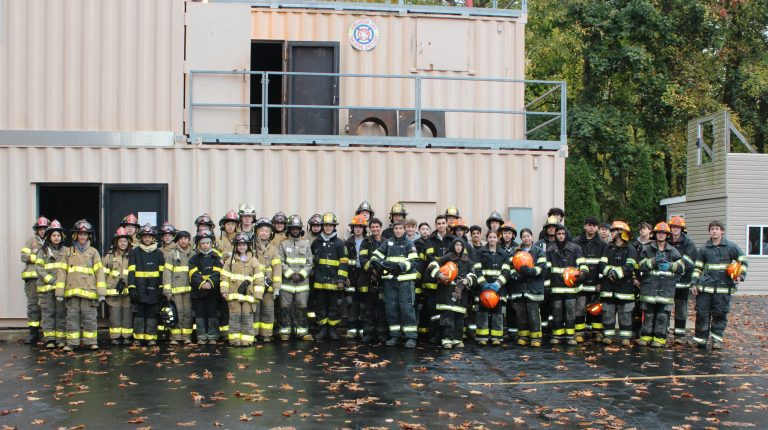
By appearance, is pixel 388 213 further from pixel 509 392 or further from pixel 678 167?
pixel 678 167

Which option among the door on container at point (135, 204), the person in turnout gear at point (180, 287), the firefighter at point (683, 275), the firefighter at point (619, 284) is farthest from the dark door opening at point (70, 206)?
the firefighter at point (683, 275)

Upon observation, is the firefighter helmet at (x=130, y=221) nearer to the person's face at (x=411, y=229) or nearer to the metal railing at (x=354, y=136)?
the metal railing at (x=354, y=136)

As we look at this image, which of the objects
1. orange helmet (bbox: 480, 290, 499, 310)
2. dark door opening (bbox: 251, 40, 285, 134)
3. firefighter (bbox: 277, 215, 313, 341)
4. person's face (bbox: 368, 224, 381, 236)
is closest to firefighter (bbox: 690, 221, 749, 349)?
orange helmet (bbox: 480, 290, 499, 310)

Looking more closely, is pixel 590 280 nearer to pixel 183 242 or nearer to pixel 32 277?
pixel 183 242

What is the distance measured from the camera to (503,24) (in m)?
17.1

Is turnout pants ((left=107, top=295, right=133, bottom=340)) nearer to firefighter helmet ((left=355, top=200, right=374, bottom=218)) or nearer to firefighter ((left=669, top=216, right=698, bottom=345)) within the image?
firefighter helmet ((left=355, top=200, right=374, bottom=218))

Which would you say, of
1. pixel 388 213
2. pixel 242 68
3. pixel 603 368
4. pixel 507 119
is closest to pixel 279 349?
pixel 388 213

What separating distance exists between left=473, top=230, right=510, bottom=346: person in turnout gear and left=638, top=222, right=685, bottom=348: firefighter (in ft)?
7.29

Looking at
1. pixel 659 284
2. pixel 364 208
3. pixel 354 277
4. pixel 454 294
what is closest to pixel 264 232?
pixel 354 277

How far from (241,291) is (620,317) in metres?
6.07

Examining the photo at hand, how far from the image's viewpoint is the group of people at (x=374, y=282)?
13.2 metres

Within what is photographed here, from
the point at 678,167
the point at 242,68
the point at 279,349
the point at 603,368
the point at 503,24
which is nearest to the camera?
the point at 603,368

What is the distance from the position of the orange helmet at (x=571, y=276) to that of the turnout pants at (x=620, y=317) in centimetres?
73

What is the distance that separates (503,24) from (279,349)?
322 inches
